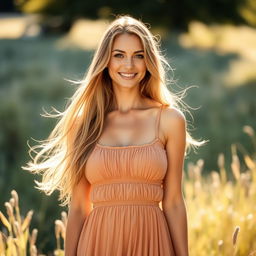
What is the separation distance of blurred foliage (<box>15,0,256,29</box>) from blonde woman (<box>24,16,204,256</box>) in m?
16.0

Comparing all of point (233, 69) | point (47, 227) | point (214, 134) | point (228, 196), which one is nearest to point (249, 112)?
point (214, 134)

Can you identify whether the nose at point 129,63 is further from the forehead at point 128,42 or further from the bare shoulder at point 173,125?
the bare shoulder at point 173,125

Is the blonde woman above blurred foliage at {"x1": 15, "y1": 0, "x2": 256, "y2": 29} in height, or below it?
below

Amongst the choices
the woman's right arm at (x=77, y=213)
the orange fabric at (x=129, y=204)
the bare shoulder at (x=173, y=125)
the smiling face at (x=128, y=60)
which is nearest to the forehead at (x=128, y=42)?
the smiling face at (x=128, y=60)

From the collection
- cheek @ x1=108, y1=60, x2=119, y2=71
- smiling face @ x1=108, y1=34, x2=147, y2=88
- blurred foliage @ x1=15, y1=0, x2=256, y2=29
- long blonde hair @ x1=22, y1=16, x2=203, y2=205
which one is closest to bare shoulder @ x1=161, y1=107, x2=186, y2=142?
long blonde hair @ x1=22, y1=16, x2=203, y2=205

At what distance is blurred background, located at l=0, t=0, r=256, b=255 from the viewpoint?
31.6 ft

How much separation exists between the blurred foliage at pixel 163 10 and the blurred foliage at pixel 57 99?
91 centimetres

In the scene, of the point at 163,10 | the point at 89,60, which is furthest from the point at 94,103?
the point at 163,10

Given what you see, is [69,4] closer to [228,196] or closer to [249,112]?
[249,112]

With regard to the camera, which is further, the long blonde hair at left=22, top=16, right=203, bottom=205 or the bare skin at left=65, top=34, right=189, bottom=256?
the long blonde hair at left=22, top=16, right=203, bottom=205

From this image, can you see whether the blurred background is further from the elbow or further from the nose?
the elbow

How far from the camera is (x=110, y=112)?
13.4 ft

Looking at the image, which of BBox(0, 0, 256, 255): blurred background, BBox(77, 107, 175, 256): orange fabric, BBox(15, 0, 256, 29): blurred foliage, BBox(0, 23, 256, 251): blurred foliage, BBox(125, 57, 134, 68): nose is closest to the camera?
BBox(77, 107, 175, 256): orange fabric

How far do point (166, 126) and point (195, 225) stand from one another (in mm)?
1535
